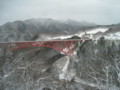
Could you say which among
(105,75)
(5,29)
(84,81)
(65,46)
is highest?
(5,29)

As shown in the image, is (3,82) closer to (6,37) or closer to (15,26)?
(6,37)

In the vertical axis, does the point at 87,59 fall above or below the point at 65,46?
below

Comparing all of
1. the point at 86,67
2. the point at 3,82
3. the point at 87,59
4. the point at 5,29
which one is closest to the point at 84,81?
the point at 86,67

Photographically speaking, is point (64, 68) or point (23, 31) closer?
point (64, 68)

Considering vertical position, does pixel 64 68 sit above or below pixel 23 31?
below

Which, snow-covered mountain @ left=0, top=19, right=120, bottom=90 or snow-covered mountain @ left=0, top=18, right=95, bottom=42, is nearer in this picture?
snow-covered mountain @ left=0, top=19, right=120, bottom=90

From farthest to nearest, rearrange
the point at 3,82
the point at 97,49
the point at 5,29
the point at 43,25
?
the point at 43,25
the point at 5,29
the point at 97,49
the point at 3,82

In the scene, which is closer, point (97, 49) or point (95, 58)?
point (95, 58)

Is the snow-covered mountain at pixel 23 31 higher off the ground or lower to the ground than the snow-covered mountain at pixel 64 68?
higher

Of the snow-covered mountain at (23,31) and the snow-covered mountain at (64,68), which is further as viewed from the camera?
the snow-covered mountain at (23,31)

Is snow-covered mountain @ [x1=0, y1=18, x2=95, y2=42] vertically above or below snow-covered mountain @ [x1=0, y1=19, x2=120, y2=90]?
above

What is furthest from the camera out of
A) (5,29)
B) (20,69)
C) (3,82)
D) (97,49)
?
(5,29)
